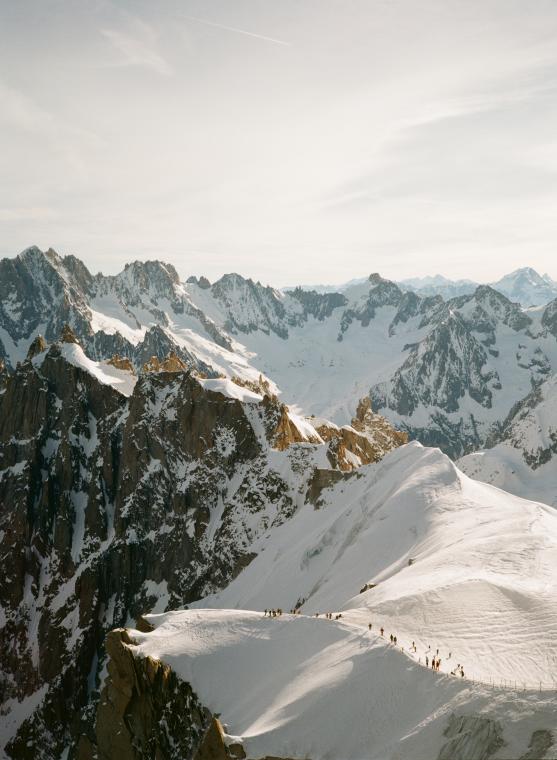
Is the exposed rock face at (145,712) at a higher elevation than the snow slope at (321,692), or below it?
below

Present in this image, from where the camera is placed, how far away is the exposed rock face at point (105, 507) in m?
110

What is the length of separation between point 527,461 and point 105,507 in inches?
5109

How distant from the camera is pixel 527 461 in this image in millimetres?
186375

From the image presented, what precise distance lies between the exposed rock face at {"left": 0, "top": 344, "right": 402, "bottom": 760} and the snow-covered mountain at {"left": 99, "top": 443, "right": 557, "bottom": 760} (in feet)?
149

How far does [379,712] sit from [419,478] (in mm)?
50695

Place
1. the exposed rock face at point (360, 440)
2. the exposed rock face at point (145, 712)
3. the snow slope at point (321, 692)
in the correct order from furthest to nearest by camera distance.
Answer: the exposed rock face at point (360, 440) → the exposed rock face at point (145, 712) → the snow slope at point (321, 692)

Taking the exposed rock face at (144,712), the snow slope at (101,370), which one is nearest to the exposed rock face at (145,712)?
the exposed rock face at (144,712)

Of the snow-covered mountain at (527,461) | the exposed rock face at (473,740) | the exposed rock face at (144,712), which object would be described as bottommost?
the snow-covered mountain at (527,461)

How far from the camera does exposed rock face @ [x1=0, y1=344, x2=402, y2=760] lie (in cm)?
10956

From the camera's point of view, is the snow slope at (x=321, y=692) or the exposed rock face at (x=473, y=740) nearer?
the exposed rock face at (x=473, y=740)

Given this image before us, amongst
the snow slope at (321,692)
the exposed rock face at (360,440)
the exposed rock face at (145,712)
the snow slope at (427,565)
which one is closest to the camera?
the snow slope at (321,692)

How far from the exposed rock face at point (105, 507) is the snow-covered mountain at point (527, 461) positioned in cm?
8173

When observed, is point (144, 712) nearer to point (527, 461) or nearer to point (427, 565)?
point (427, 565)

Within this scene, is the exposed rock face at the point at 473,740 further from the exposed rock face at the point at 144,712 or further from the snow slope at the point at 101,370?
the snow slope at the point at 101,370
